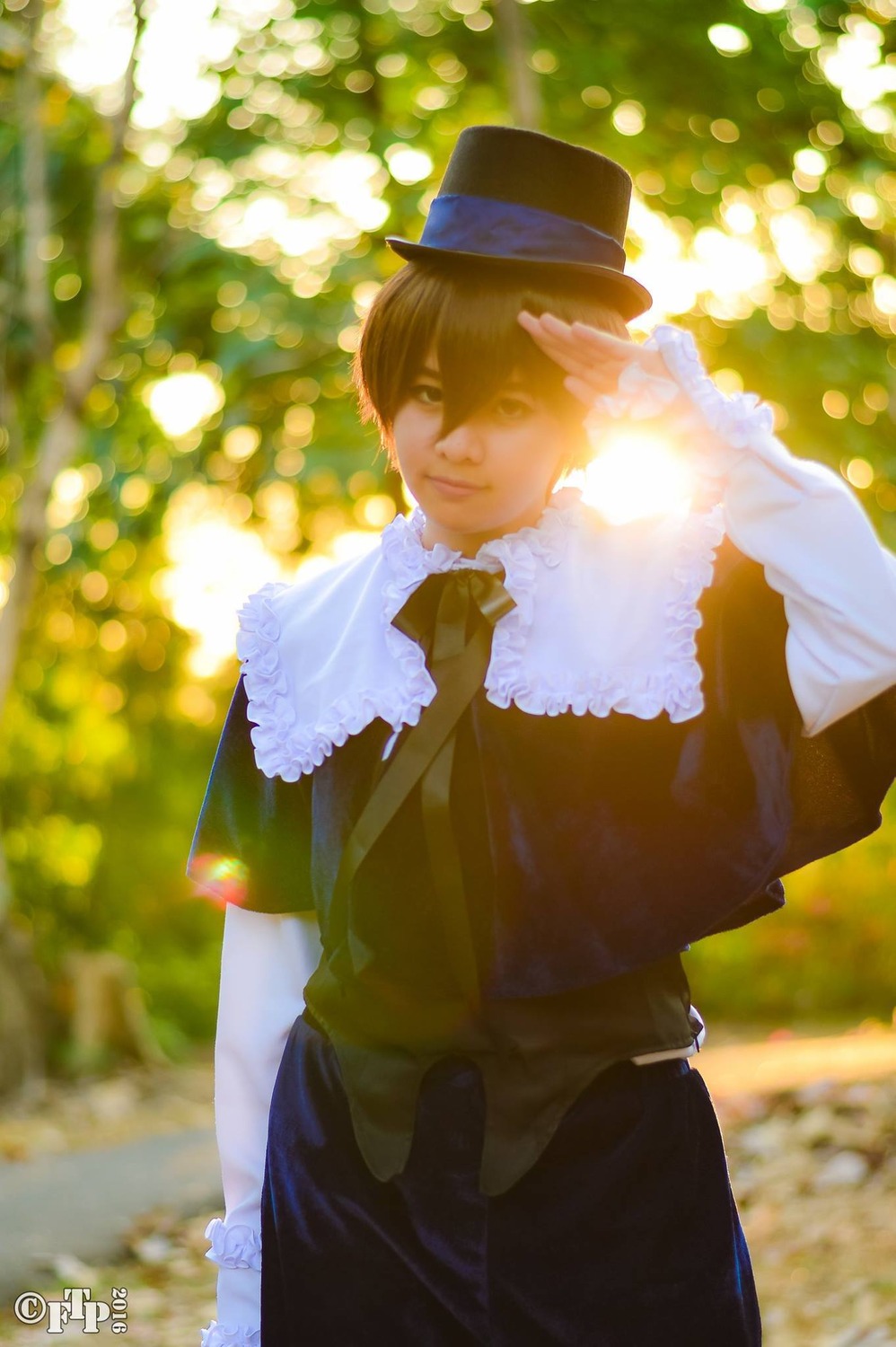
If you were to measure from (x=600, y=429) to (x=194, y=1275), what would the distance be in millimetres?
3391

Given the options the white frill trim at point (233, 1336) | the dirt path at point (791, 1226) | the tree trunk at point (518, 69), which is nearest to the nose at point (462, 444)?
the white frill trim at point (233, 1336)

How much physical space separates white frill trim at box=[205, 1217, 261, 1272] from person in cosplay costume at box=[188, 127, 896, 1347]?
83 millimetres

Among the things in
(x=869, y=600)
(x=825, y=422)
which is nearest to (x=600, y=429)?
(x=869, y=600)

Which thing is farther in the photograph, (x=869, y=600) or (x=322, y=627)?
(x=322, y=627)

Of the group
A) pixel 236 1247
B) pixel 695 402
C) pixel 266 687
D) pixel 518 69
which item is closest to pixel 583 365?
pixel 695 402

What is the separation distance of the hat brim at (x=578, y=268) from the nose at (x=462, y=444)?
7.2 inches

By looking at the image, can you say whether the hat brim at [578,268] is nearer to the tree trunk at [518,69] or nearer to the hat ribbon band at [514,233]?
the hat ribbon band at [514,233]

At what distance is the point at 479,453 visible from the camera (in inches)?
61.9

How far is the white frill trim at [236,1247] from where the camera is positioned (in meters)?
1.76

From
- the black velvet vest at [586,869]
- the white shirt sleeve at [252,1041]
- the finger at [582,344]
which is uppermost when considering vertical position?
the finger at [582,344]

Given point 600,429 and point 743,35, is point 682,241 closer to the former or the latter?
point 743,35

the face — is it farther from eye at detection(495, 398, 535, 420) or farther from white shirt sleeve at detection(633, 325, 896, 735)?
white shirt sleeve at detection(633, 325, 896, 735)

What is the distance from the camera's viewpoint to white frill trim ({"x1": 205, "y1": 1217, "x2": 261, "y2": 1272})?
5.77 feet

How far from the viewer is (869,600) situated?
141 cm
